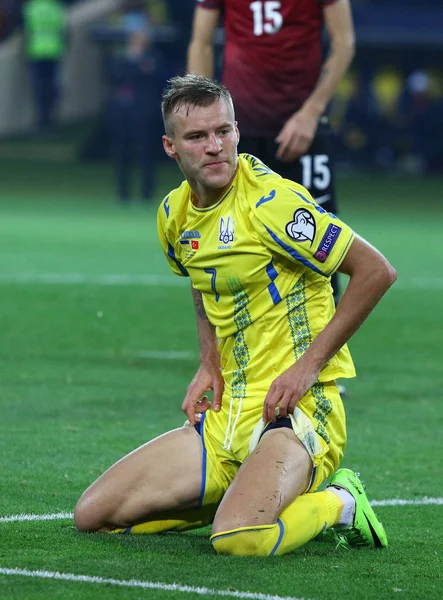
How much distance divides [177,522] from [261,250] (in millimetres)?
1011

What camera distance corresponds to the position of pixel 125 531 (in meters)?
5.32

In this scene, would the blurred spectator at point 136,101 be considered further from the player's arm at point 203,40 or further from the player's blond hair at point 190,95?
the player's blond hair at point 190,95

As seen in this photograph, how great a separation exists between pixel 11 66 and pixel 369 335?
21904 millimetres

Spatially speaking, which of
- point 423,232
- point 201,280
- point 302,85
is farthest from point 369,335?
point 423,232

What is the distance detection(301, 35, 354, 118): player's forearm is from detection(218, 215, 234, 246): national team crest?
8.35 feet

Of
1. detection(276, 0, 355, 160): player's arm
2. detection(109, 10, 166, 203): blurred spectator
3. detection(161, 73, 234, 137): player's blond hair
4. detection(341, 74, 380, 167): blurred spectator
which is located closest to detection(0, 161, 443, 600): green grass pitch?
detection(276, 0, 355, 160): player's arm

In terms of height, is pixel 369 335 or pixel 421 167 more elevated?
pixel 369 335

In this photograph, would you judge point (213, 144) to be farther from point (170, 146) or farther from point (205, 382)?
point (205, 382)

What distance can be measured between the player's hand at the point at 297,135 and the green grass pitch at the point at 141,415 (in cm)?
135

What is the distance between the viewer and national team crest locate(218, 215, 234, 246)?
5.28m

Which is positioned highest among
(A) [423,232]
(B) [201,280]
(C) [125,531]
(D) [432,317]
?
(B) [201,280]

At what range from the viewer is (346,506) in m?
5.19

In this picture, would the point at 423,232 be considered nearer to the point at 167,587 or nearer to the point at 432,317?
the point at 432,317

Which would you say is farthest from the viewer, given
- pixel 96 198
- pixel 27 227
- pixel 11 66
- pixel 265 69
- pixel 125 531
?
pixel 11 66
